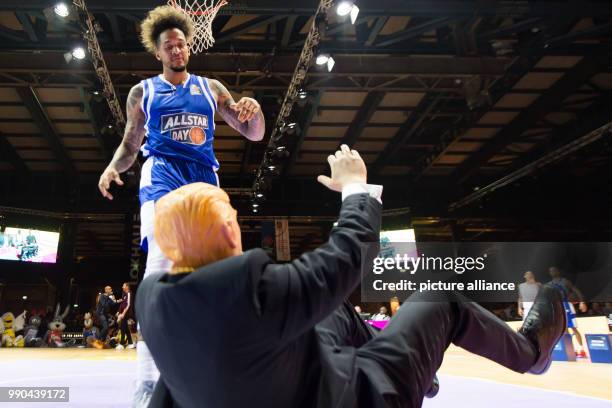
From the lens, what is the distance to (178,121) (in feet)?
8.30

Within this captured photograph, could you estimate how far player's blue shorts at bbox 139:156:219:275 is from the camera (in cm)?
236

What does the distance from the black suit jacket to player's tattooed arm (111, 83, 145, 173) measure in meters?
1.71

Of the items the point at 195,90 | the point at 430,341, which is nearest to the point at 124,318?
the point at 195,90

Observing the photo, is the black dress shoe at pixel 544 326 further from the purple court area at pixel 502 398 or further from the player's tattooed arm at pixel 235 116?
the player's tattooed arm at pixel 235 116

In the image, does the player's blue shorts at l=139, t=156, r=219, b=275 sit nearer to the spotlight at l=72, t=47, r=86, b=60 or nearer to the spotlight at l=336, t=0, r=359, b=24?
the spotlight at l=336, t=0, r=359, b=24

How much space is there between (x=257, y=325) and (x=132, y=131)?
2035mm

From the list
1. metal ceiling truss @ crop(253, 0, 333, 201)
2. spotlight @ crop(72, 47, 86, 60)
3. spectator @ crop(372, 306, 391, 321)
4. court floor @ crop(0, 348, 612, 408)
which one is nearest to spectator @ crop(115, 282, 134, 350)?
metal ceiling truss @ crop(253, 0, 333, 201)

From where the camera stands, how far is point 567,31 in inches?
385

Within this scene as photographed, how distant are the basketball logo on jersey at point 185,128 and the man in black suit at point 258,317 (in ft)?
4.33

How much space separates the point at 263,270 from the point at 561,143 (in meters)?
14.4

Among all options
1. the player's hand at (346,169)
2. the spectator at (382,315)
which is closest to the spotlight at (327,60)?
the spectator at (382,315)

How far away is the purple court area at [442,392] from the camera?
3.21 metres

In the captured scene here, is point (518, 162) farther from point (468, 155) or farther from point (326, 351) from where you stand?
point (326, 351)

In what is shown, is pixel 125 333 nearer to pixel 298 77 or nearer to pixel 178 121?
pixel 298 77
